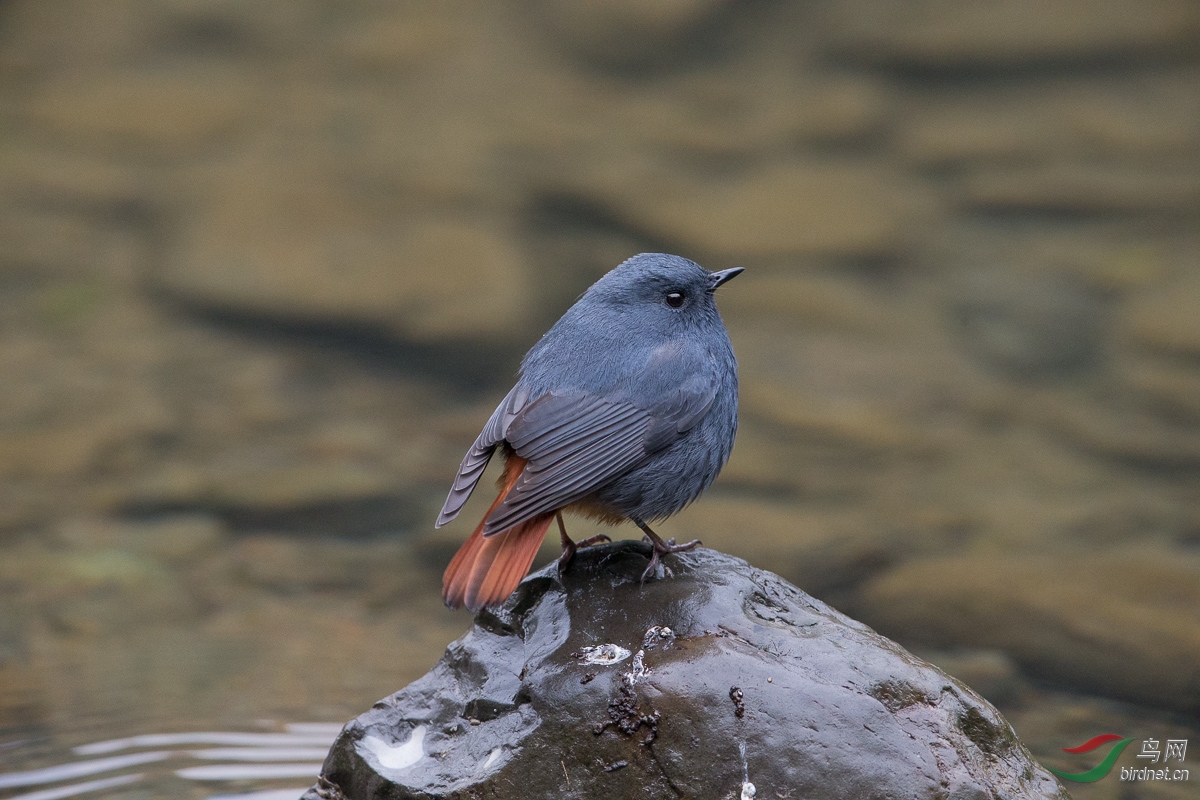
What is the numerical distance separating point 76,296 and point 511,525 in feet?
24.8

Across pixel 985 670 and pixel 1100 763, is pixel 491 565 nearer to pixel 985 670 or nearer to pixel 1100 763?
pixel 1100 763

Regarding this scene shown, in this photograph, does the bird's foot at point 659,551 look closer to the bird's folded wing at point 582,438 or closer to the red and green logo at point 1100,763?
the bird's folded wing at point 582,438

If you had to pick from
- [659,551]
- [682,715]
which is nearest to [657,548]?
[659,551]

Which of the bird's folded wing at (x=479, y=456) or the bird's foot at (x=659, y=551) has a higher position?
the bird's folded wing at (x=479, y=456)

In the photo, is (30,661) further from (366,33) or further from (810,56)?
(810,56)

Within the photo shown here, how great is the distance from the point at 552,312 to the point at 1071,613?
4571 mm

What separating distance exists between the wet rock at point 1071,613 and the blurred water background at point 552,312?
0.03 metres

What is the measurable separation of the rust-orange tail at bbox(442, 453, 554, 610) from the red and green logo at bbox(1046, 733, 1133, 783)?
113 inches

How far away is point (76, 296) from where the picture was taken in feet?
32.8

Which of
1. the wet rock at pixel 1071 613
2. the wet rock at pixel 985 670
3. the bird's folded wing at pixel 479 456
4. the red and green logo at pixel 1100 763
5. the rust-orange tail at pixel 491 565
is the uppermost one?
the bird's folded wing at pixel 479 456

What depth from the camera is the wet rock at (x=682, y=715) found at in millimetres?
3361

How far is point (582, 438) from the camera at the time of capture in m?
4.01

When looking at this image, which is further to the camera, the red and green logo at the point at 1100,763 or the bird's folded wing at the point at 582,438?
the red and green logo at the point at 1100,763

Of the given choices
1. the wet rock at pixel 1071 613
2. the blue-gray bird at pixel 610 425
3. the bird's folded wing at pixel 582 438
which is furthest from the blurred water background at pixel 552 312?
the bird's folded wing at pixel 582 438
